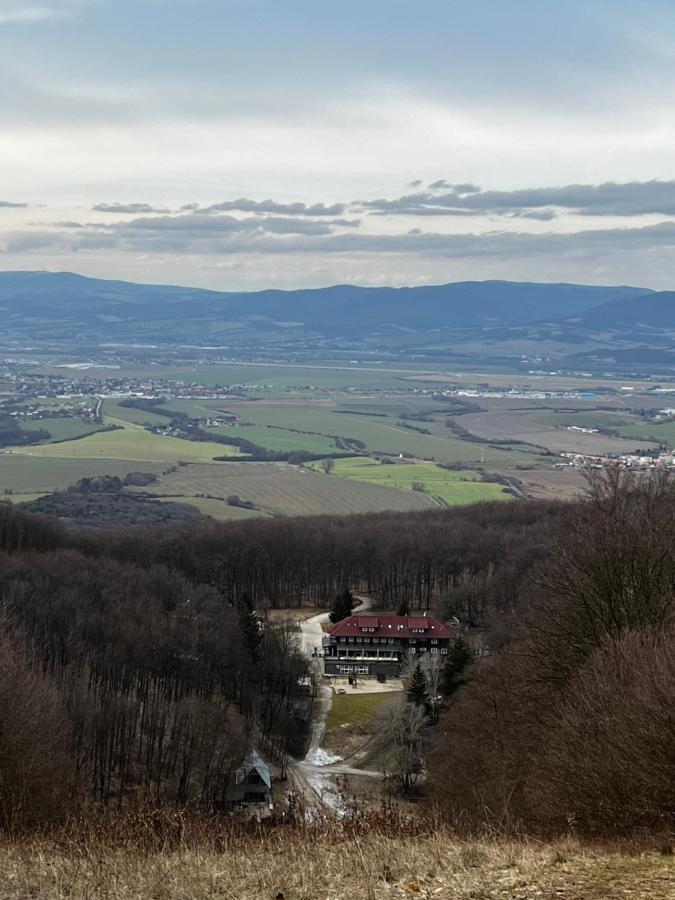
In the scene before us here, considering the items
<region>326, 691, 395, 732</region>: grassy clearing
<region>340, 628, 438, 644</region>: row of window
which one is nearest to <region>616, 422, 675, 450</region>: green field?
<region>340, 628, 438, 644</region>: row of window

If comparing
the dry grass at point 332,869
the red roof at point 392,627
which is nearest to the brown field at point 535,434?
the red roof at point 392,627

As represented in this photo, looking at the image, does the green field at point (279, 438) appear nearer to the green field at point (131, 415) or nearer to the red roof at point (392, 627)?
the green field at point (131, 415)

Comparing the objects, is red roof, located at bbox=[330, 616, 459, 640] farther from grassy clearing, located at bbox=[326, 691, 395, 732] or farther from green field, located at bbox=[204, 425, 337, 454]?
green field, located at bbox=[204, 425, 337, 454]

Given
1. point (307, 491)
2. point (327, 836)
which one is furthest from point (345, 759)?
point (307, 491)

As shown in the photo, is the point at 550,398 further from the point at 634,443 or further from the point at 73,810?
the point at 73,810

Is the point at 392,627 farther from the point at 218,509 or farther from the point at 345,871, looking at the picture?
the point at 345,871

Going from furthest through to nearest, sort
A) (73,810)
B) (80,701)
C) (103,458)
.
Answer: (103,458)
(80,701)
(73,810)

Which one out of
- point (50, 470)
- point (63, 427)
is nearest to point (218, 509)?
point (50, 470)

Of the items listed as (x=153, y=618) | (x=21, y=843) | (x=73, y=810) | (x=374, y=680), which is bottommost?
(x=374, y=680)
